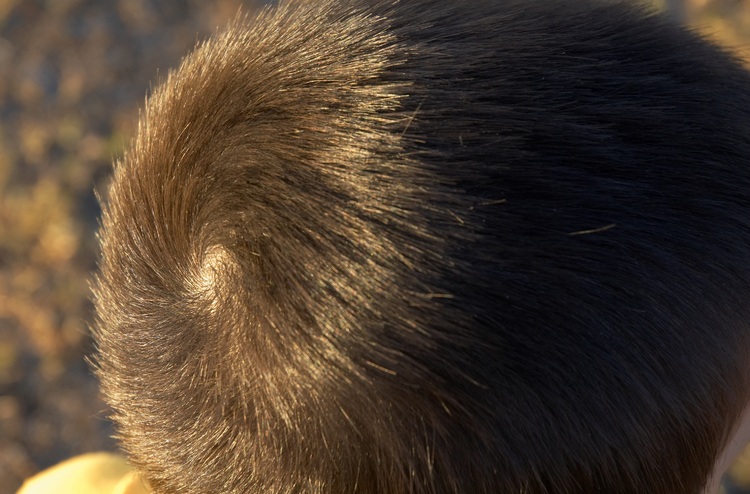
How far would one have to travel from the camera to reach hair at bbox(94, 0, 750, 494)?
2.20ft

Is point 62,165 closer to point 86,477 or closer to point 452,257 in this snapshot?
point 86,477

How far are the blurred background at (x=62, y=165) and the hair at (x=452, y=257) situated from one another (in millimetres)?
1466

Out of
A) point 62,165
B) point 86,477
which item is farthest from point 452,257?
point 62,165

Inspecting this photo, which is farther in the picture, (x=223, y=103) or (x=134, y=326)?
(x=134, y=326)

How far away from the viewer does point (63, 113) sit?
2.87 metres

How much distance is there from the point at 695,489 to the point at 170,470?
62 cm

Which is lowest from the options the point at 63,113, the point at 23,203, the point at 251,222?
the point at 23,203

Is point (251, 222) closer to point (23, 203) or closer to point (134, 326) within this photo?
point (134, 326)

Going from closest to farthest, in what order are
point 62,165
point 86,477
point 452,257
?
1. point 452,257
2. point 86,477
3. point 62,165

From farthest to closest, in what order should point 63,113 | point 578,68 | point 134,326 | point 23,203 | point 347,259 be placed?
point 63,113 → point 23,203 → point 134,326 → point 578,68 → point 347,259

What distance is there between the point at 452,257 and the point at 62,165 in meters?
2.42

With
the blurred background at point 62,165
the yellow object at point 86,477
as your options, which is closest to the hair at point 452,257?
the yellow object at point 86,477

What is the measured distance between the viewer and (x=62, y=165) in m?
2.72

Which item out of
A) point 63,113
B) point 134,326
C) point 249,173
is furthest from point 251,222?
point 63,113
